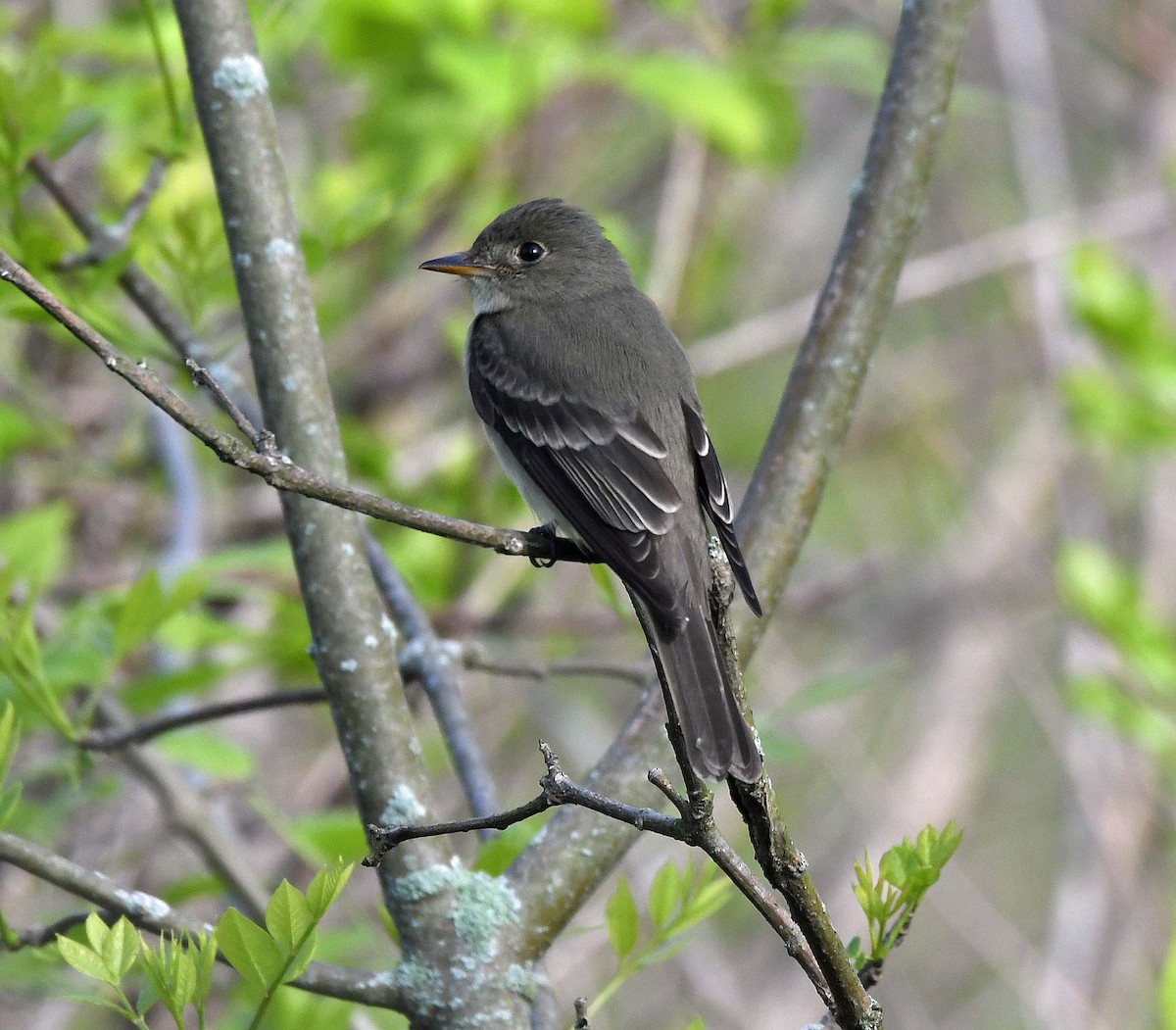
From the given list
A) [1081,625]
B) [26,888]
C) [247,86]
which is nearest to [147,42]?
[247,86]

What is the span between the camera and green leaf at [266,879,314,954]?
150 centimetres

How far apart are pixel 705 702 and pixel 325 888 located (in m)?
0.81

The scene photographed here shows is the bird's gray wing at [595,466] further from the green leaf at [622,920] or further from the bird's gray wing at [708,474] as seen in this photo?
the green leaf at [622,920]

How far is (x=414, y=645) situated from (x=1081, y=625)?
10.4 feet

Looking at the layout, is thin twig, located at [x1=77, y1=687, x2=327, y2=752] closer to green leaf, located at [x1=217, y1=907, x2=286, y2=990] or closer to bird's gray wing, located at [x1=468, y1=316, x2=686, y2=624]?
bird's gray wing, located at [x1=468, y1=316, x2=686, y2=624]

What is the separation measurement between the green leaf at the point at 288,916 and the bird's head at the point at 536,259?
234cm

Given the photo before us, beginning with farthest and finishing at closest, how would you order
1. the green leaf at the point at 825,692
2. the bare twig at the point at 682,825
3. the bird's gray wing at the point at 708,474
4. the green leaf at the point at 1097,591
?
the green leaf at the point at 1097,591, the bird's gray wing at the point at 708,474, the green leaf at the point at 825,692, the bare twig at the point at 682,825

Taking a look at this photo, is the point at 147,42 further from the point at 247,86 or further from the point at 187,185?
the point at 247,86

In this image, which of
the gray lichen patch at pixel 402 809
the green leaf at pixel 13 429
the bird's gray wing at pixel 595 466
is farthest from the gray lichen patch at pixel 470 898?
the green leaf at pixel 13 429

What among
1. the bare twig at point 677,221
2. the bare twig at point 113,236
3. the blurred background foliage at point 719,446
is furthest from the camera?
the bare twig at point 677,221

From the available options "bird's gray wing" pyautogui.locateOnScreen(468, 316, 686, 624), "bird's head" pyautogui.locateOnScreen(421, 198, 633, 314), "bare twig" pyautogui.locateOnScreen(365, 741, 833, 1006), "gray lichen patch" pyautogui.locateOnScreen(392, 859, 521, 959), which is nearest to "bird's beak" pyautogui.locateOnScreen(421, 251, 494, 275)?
"bird's head" pyautogui.locateOnScreen(421, 198, 633, 314)

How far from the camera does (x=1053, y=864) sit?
24.5 ft

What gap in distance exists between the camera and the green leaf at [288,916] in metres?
1.50

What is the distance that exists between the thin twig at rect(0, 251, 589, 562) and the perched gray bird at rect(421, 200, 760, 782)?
21.9 inches
